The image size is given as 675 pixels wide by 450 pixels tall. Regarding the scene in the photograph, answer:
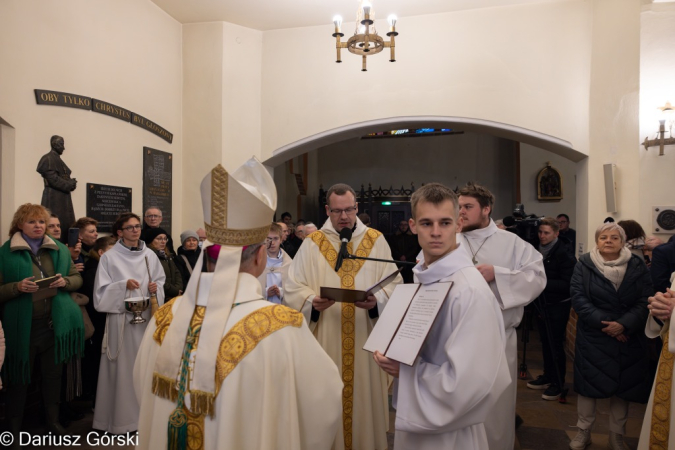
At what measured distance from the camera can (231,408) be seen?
1.60 meters

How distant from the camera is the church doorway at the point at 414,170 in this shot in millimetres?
12406

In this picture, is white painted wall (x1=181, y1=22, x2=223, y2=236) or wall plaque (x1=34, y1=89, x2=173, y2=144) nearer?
wall plaque (x1=34, y1=89, x2=173, y2=144)

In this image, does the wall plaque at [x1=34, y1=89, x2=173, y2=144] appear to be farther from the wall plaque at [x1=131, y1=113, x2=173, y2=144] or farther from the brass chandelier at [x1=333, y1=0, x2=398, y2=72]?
the brass chandelier at [x1=333, y1=0, x2=398, y2=72]

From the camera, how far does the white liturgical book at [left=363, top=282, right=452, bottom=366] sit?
1.73m

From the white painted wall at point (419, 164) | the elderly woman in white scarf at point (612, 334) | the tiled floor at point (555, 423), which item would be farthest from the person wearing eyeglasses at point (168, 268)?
the white painted wall at point (419, 164)

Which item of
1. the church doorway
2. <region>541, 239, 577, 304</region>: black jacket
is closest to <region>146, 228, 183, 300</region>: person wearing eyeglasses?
<region>541, 239, 577, 304</region>: black jacket

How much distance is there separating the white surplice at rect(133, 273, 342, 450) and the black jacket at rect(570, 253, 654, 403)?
108 inches

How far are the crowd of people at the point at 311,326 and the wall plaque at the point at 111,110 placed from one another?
1444 mm

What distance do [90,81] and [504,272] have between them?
16.8ft

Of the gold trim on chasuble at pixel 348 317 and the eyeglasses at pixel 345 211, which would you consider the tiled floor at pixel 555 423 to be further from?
the eyeglasses at pixel 345 211

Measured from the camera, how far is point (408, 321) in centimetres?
184

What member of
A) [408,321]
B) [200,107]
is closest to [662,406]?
[408,321]

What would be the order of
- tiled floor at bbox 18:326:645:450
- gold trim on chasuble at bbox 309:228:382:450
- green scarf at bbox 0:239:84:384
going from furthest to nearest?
tiled floor at bbox 18:326:645:450, green scarf at bbox 0:239:84:384, gold trim on chasuble at bbox 309:228:382:450

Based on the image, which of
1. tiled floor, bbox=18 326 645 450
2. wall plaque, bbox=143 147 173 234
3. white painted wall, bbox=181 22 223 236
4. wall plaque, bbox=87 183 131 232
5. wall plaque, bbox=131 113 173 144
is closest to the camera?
tiled floor, bbox=18 326 645 450
